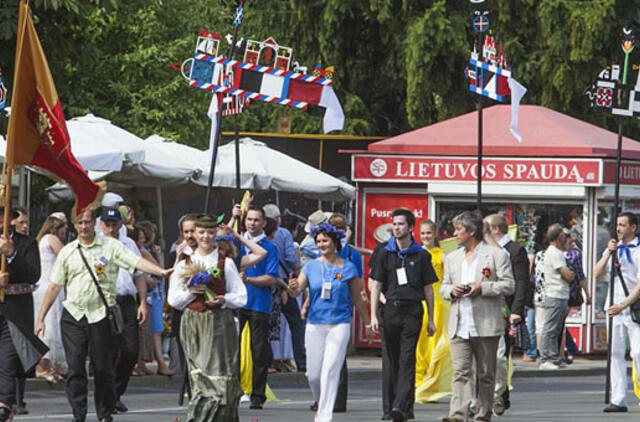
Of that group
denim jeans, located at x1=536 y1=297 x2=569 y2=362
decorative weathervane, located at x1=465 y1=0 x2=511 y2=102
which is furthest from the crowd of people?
denim jeans, located at x1=536 y1=297 x2=569 y2=362

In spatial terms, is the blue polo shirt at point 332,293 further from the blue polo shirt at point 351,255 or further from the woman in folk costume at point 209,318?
the woman in folk costume at point 209,318

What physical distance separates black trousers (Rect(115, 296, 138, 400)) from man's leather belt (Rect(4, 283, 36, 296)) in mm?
1882

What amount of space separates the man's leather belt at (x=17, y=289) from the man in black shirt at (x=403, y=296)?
3.04m

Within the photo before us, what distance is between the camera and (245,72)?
14281 mm

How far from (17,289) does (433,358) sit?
4961 mm

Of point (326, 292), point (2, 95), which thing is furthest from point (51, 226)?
point (326, 292)

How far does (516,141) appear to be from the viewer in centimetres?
2203

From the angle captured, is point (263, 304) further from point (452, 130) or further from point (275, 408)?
point (452, 130)

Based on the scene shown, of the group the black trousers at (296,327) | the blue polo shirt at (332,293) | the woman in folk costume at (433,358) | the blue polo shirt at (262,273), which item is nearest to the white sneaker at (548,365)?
the black trousers at (296,327)

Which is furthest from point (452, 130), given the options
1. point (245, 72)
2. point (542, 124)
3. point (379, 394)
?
point (245, 72)

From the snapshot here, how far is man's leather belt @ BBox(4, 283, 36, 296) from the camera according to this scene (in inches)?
462

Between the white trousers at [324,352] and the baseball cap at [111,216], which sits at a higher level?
the baseball cap at [111,216]

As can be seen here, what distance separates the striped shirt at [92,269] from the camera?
39.8 feet

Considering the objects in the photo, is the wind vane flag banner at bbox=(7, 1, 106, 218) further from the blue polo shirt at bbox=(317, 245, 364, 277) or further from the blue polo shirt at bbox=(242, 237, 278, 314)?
the blue polo shirt at bbox=(317, 245, 364, 277)
